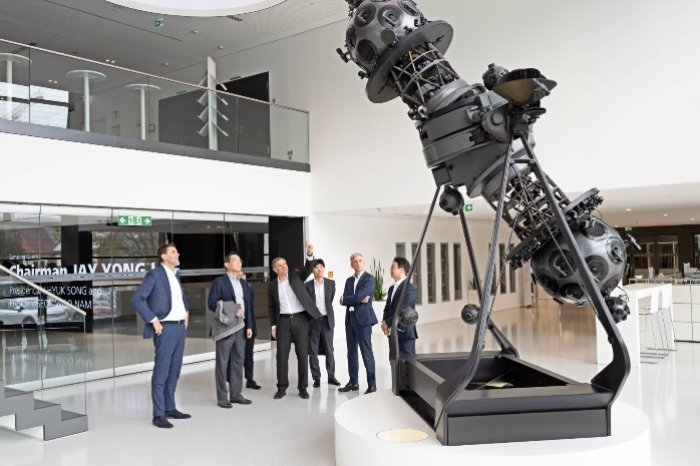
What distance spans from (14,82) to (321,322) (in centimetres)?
480

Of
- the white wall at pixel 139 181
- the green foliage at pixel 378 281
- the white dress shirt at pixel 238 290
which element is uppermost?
the white wall at pixel 139 181

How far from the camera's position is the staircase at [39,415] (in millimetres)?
5410

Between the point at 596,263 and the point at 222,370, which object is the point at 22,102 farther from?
the point at 596,263

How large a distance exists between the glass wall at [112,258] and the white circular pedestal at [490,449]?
5.03 metres

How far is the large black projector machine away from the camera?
3660 millimetres

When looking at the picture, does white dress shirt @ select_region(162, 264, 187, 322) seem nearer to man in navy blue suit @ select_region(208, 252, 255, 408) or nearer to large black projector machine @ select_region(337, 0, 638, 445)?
man in navy blue suit @ select_region(208, 252, 255, 408)

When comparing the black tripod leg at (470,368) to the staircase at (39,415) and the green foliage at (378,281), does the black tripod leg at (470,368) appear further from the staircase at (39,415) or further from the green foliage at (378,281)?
the green foliage at (378,281)

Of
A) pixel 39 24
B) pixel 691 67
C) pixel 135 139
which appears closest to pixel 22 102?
pixel 135 139

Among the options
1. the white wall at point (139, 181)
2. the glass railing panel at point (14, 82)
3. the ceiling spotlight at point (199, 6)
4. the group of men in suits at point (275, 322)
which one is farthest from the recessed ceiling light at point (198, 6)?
the group of men in suits at point (275, 322)

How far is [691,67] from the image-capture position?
8.31 meters

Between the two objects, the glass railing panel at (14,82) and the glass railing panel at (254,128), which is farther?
the glass railing panel at (254,128)

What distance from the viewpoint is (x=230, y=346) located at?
22.2 feet

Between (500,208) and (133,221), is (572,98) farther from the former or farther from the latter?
(133,221)

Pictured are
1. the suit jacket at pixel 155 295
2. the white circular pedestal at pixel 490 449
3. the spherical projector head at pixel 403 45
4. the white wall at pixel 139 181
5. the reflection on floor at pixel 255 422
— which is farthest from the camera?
the white wall at pixel 139 181
